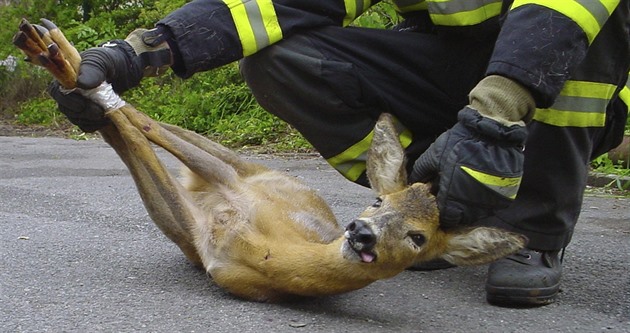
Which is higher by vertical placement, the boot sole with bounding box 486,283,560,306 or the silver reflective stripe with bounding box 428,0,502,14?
the silver reflective stripe with bounding box 428,0,502,14

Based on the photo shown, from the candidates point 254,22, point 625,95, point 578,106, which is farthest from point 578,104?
point 254,22

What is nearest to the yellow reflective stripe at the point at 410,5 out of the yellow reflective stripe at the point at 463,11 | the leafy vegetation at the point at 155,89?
the yellow reflective stripe at the point at 463,11

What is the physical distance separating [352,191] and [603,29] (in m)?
3.01

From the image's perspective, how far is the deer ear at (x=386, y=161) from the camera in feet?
9.51

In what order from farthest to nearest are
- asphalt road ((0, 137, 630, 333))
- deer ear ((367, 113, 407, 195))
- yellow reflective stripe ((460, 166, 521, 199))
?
deer ear ((367, 113, 407, 195)) < asphalt road ((0, 137, 630, 333)) < yellow reflective stripe ((460, 166, 521, 199))

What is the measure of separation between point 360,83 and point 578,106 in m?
0.83

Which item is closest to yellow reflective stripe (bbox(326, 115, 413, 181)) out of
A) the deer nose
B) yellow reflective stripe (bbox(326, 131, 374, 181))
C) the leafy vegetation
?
yellow reflective stripe (bbox(326, 131, 374, 181))

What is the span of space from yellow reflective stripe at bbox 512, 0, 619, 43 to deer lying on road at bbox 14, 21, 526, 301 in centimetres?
63

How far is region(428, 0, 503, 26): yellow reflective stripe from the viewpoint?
126 inches

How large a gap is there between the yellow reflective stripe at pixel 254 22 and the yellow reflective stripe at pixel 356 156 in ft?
1.78

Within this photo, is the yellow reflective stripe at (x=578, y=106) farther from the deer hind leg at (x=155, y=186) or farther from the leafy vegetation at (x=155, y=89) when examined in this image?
the leafy vegetation at (x=155, y=89)

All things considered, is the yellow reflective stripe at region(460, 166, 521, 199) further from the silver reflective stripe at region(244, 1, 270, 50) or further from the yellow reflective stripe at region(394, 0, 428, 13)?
the yellow reflective stripe at region(394, 0, 428, 13)

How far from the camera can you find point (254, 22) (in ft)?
10.6

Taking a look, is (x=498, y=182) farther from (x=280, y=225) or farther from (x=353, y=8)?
(x=353, y=8)
